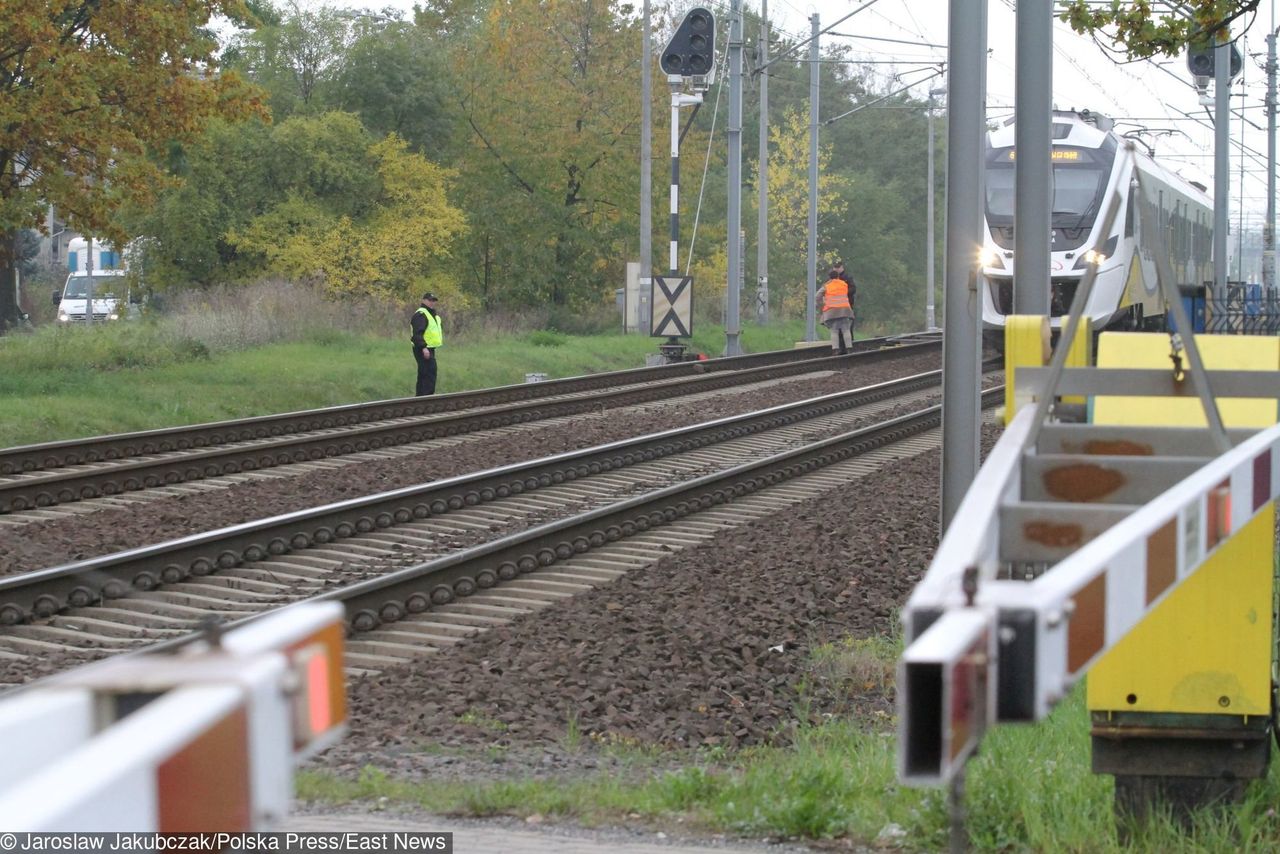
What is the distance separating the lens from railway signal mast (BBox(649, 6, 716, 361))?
28266mm

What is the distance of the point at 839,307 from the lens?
30.3m

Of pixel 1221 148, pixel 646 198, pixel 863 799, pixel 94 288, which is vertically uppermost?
pixel 646 198

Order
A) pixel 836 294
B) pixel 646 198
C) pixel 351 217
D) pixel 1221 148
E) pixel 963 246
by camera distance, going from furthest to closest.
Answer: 1. pixel 351 217
2. pixel 646 198
3. pixel 836 294
4. pixel 1221 148
5. pixel 963 246

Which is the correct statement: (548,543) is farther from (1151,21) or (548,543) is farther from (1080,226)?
(1080,226)

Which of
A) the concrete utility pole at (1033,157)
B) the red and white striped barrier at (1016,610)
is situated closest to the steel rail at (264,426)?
the concrete utility pole at (1033,157)

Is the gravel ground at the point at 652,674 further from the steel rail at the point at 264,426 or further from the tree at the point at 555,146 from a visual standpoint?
the tree at the point at 555,146

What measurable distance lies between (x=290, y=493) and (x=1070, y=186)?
13.5 meters

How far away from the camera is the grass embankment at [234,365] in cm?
1809

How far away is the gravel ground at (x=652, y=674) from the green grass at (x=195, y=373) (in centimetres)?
949

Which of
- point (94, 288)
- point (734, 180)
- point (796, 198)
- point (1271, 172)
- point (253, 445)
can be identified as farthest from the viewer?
point (796, 198)

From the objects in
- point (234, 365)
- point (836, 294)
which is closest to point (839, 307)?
point (836, 294)

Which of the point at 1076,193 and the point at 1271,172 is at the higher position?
the point at 1271,172

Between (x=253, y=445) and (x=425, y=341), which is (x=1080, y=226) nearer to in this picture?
(x=425, y=341)

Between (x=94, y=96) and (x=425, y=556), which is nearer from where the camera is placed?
(x=425, y=556)
